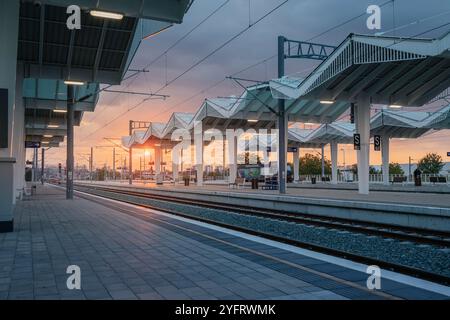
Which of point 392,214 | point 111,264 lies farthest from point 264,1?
point 111,264

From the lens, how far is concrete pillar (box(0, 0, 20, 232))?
1100 cm

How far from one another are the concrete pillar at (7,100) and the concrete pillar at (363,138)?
18501mm

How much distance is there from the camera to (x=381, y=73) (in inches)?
894

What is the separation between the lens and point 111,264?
7.24 metres

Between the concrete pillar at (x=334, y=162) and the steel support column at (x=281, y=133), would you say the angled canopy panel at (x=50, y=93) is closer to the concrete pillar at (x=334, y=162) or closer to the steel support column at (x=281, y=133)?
the steel support column at (x=281, y=133)

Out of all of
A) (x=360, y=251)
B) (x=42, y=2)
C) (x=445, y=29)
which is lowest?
(x=360, y=251)

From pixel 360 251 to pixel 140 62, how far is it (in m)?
17.5

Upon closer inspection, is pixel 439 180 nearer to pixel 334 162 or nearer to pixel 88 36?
pixel 334 162

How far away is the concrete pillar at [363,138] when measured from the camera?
80.5ft

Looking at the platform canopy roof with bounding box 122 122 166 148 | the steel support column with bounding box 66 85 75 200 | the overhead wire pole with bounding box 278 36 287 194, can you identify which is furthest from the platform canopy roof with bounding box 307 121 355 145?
the steel support column with bounding box 66 85 75 200

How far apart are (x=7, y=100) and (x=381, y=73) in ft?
59.0

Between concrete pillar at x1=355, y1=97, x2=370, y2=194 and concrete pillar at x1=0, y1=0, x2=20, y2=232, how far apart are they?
18.5 meters

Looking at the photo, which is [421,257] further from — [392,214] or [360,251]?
[392,214]

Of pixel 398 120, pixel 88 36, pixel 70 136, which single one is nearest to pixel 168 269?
pixel 88 36
